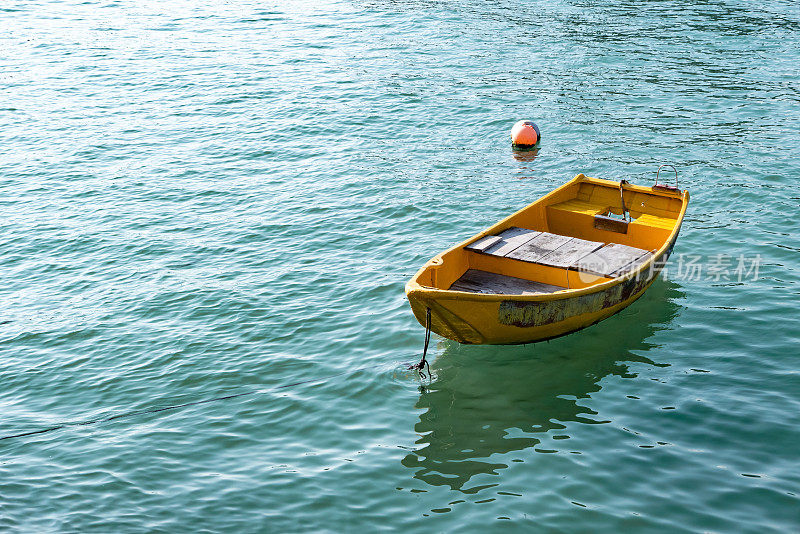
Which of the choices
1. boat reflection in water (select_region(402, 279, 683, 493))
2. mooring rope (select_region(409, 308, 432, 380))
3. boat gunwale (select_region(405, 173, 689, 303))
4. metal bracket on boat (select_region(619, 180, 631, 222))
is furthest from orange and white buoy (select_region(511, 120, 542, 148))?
mooring rope (select_region(409, 308, 432, 380))

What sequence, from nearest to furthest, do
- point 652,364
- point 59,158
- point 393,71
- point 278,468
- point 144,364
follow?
point 278,468 → point 652,364 → point 144,364 → point 59,158 → point 393,71

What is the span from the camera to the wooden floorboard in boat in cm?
1079

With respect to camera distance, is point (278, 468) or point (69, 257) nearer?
point (278, 468)

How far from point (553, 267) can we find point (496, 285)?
2.57 feet

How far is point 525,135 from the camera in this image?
17.5 meters

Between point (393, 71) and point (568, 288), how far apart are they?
13749mm

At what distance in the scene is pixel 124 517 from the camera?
841 cm

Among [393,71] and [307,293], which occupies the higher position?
[393,71]

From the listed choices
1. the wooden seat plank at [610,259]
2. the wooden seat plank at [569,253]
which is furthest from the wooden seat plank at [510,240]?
the wooden seat plank at [610,259]

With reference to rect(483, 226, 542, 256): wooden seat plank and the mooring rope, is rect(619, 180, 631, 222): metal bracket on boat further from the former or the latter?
the mooring rope

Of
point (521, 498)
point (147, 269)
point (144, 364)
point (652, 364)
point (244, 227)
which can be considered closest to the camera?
point (521, 498)

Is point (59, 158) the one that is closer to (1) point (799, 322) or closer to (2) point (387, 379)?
(2) point (387, 379)

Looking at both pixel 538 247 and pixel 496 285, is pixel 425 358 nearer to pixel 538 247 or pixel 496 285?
pixel 496 285

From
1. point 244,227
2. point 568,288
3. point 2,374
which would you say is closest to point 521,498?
point 568,288
